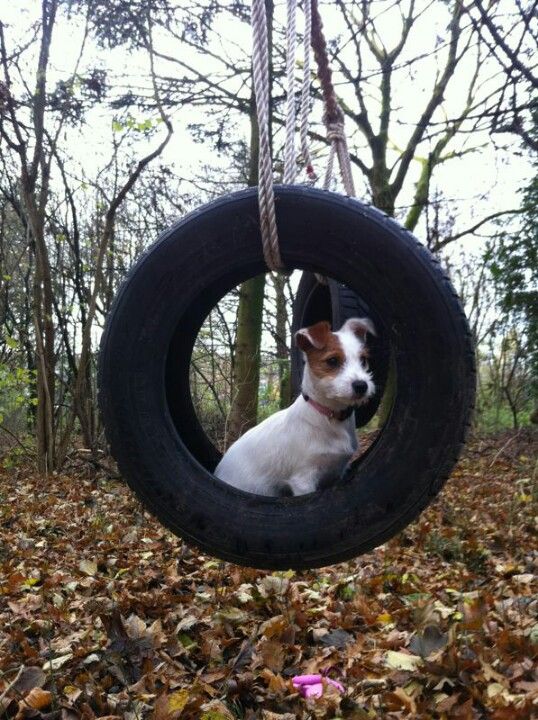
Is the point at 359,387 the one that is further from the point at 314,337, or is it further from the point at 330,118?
the point at 330,118

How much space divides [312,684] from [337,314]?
5.17 ft

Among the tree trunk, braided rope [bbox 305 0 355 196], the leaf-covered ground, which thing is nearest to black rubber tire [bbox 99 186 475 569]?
braided rope [bbox 305 0 355 196]

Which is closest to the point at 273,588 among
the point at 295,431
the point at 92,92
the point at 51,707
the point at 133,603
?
the point at 133,603

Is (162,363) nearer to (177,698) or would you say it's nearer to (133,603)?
(177,698)

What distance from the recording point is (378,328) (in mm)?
1807

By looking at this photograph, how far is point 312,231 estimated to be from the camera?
1678 mm

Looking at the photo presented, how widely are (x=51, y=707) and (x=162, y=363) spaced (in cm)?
166

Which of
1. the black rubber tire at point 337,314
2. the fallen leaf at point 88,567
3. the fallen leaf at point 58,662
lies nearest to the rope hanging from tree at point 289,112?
the black rubber tire at point 337,314

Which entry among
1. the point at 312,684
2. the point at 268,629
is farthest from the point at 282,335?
the point at 312,684

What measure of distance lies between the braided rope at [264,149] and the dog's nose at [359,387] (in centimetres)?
35

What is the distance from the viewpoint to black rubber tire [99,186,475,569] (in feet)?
5.27

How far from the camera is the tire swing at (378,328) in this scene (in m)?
1.61

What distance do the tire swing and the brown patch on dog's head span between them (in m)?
0.13

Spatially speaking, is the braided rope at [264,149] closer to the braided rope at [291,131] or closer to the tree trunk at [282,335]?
the braided rope at [291,131]
